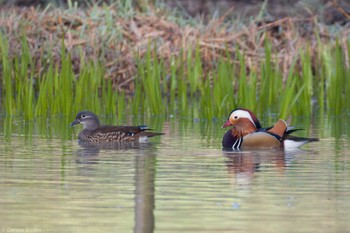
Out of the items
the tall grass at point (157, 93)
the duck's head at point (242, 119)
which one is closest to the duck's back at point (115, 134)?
the duck's head at point (242, 119)

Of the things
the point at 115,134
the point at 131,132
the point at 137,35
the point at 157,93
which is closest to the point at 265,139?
the point at 131,132

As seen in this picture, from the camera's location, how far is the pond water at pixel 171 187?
19.6ft

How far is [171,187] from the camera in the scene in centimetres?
745

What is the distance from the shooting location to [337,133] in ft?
39.2

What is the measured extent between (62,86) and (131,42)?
620 cm

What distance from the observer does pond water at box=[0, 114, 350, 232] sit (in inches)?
235

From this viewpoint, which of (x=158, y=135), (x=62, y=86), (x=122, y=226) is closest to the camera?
(x=122, y=226)

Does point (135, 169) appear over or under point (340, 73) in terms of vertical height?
under

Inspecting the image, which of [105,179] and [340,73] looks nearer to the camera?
[105,179]

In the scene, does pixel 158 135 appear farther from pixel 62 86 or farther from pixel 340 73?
pixel 340 73

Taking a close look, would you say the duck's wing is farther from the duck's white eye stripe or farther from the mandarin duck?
the duck's white eye stripe

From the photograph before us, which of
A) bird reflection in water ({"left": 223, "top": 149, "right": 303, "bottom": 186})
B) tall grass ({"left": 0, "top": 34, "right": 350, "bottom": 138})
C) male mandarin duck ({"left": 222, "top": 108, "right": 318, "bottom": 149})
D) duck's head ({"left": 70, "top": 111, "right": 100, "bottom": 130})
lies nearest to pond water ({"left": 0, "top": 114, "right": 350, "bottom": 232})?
bird reflection in water ({"left": 223, "top": 149, "right": 303, "bottom": 186})

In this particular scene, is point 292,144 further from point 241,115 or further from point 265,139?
point 241,115

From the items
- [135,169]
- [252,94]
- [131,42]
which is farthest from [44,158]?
[131,42]
